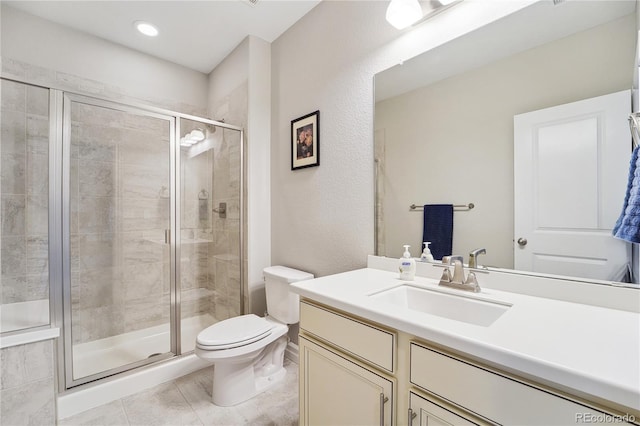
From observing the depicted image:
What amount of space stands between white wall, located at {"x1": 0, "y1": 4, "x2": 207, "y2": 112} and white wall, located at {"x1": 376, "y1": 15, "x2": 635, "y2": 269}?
2.20 m

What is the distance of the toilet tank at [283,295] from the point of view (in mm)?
1909

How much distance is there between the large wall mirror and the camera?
0.92m

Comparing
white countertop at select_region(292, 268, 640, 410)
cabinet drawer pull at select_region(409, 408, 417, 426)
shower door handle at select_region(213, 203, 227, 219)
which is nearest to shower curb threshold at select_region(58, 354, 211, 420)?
shower door handle at select_region(213, 203, 227, 219)

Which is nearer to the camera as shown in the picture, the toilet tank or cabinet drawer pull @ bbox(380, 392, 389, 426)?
cabinet drawer pull @ bbox(380, 392, 389, 426)

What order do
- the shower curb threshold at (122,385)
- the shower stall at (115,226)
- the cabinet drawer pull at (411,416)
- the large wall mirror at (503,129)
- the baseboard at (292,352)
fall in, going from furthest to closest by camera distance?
the baseboard at (292,352) < the shower stall at (115,226) < the shower curb threshold at (122,385) < the large wall mirror at (503,129) < the cabinet drawer pull at (411,416)

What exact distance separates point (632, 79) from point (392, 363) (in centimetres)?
117

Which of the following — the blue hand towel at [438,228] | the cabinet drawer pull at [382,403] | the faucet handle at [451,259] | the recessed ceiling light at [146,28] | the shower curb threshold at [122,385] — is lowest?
the shower curb threshold at [122,385]

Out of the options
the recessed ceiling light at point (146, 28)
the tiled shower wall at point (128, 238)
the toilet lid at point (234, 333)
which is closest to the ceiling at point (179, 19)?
the recessed ceiling light at point (146, 28)

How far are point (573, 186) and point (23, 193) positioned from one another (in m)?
3.09

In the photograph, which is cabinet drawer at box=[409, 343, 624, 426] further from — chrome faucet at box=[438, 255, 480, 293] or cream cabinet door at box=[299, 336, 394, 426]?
chrome faucet at box=[438, 255, 480, 293]

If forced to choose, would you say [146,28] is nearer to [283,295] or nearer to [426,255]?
[283,295]

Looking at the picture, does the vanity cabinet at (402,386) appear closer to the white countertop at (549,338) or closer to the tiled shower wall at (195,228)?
the white countertop at (549,338)

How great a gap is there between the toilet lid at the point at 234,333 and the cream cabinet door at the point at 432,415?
3.53 ft

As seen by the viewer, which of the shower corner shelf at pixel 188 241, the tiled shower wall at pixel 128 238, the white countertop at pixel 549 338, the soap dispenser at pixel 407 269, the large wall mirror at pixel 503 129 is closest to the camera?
the white countertop at pixel 549 338
